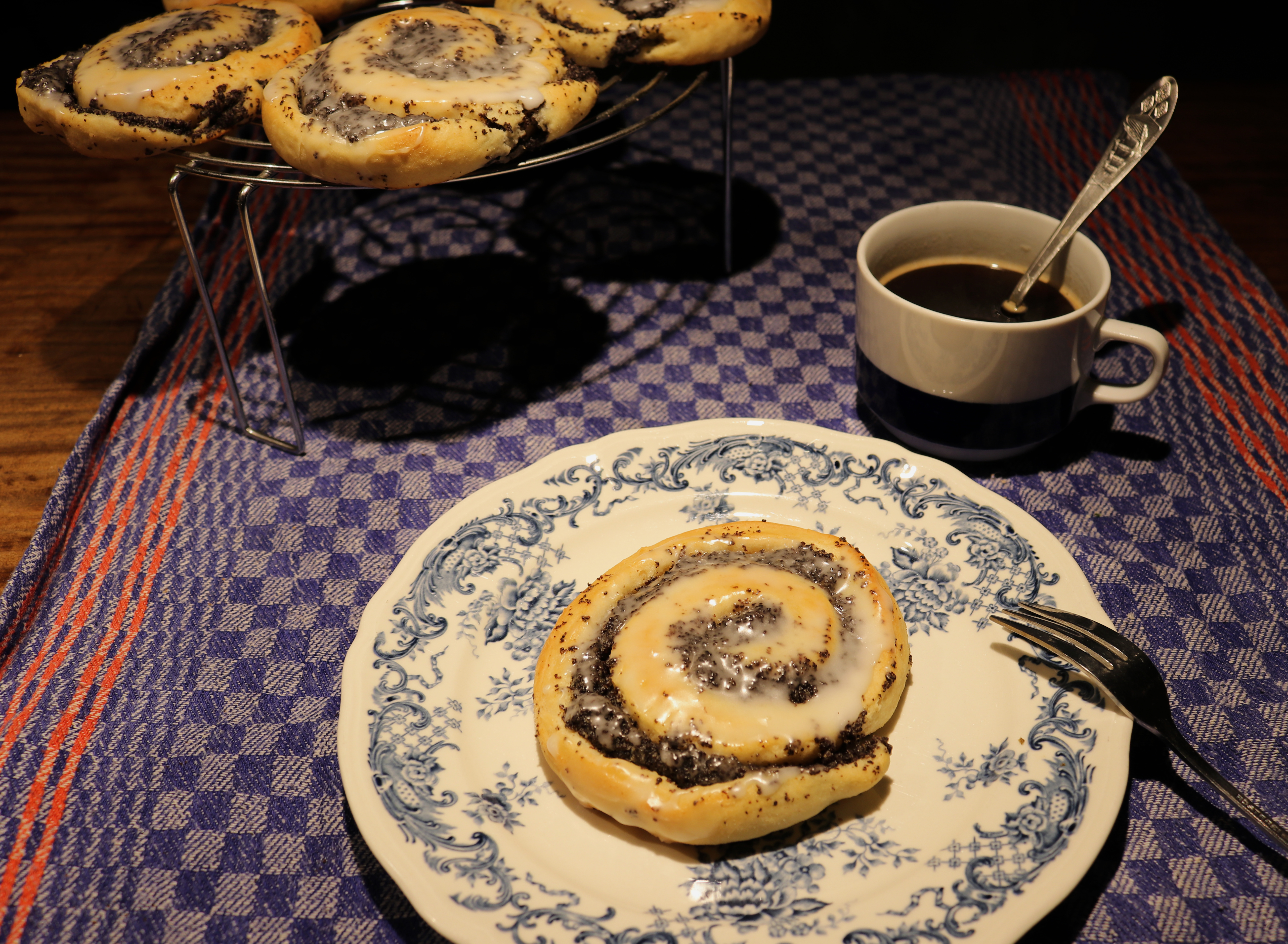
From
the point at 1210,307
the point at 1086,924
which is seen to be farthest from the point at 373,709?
the point at 1210,307

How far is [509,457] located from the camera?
1375 mm

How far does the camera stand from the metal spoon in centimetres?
125

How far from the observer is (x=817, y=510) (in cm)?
118

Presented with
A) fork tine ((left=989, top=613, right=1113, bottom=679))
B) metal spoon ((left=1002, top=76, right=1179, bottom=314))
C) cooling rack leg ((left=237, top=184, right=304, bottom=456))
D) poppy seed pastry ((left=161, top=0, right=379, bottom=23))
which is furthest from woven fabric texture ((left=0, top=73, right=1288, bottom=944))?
poppy seed pastry ((left=161, top=0, right=379, bottom=23))

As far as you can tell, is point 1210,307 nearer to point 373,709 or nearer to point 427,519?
point 427,519

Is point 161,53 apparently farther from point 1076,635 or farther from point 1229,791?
point 1229,791

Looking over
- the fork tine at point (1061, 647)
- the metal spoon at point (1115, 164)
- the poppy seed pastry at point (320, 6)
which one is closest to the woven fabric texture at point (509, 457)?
the fork tine at point (1061, 647)

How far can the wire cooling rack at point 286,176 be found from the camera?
1173mm

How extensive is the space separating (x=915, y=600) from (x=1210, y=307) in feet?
2.90

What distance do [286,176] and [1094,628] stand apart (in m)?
1.25

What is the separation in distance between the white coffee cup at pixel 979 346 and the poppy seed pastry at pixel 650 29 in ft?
1.24

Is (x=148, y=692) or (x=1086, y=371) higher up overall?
(x=1086, y=371)

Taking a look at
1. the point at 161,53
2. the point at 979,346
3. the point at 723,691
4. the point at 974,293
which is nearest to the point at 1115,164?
the point at 974,293

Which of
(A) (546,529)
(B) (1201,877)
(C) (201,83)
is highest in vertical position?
(C) (201,83)
